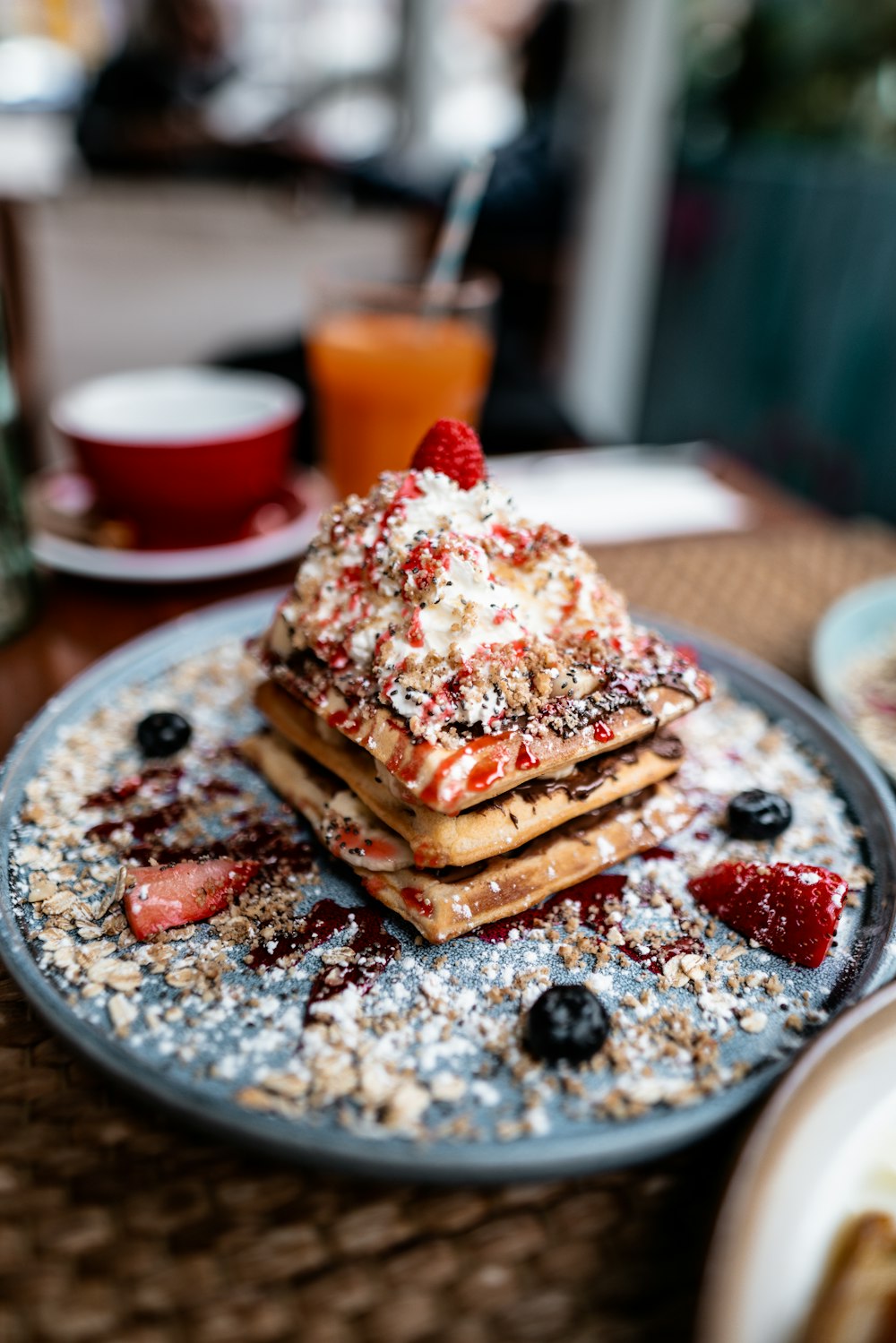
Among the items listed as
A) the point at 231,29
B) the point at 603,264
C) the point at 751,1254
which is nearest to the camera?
the point at 751,1254

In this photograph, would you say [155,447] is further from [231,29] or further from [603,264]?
[231,29]

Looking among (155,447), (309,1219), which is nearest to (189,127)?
(155,447)

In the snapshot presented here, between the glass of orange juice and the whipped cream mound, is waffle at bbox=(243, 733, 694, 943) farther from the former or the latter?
the glass of orange juice

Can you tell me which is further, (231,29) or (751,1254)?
(231,29)

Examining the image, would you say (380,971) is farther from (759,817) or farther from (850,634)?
(850,634)

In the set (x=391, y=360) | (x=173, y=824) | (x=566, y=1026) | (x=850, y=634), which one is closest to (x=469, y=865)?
(x=566, y=1026)

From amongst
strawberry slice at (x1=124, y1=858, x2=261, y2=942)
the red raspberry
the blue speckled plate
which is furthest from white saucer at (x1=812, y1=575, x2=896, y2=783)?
strawberry slice at (x1=124, y1=858, x2=261, y2=942)
